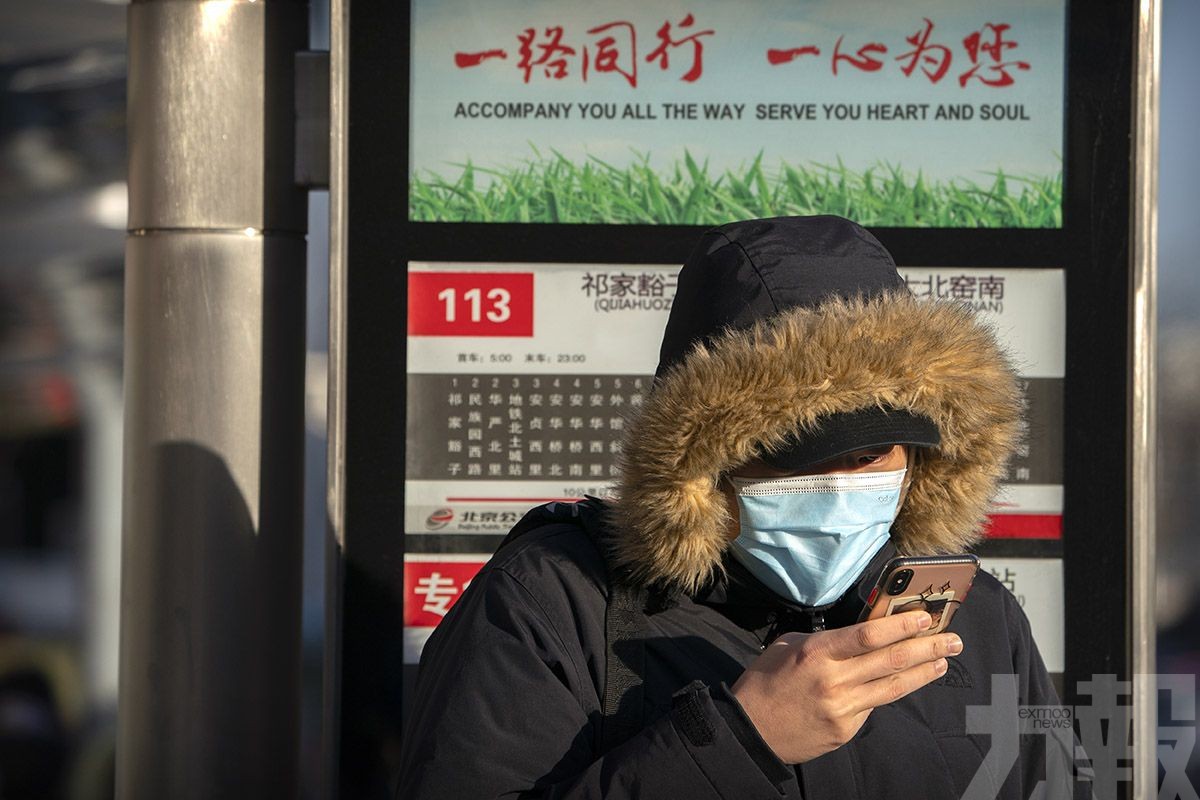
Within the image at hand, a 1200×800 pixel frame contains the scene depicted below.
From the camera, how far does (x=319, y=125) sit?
8.83 ft

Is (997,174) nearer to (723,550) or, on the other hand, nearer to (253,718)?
(723,550)

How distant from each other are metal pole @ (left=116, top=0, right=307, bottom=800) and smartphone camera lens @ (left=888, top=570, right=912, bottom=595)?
153 cm

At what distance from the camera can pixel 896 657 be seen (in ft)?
5.01

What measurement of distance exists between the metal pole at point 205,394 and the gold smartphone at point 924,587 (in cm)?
150

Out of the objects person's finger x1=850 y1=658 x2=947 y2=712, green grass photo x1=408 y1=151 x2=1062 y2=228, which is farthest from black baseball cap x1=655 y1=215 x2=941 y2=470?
green grass photo x1=408 y1=151 x2=1062 y2=228

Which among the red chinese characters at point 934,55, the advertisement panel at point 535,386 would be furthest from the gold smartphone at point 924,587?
the red chinese characters at point 934,55

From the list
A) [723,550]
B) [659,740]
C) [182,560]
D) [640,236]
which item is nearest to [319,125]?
[640,236]

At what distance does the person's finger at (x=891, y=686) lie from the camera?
1520 mm

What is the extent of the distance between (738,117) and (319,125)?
85cm

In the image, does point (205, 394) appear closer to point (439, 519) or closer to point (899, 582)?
point (439, 519)

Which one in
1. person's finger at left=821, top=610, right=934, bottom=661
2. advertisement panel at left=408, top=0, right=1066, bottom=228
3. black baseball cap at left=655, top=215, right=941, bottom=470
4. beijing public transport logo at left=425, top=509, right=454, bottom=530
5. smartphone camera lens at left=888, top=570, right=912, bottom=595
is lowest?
person's finger at left=821, top=610, right=934, bottom=661

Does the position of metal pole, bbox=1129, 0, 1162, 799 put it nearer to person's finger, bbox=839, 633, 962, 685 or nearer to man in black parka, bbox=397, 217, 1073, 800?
man in black parka, bbox=397, 217, 1073, 800

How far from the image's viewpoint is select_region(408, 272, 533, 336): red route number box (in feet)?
8.70

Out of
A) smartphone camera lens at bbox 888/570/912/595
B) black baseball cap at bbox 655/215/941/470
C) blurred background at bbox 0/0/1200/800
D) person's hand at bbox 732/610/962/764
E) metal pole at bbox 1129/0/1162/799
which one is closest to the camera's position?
person's hand at bbox 732/610/962/764
